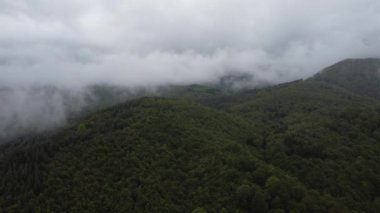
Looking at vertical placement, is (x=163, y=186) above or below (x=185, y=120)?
below

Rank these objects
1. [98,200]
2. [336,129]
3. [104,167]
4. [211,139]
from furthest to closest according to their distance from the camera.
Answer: [336,129] < [211,139] < [104,167] < [98,200]

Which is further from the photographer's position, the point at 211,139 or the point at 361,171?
the point at 211,139

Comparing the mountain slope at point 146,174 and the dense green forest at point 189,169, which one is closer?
the mountain slope at point 146,174

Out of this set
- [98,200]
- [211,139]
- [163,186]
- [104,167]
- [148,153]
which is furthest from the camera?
[211,139]

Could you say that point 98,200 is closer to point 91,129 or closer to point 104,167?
point 104,167

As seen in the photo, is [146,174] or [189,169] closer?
[146,174]

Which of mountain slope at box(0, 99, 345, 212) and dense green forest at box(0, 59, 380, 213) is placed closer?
mountain slope at box(0, 99, 345, 212)

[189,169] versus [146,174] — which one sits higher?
[146,174]

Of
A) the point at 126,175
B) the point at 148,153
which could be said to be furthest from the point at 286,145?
the point at 126,175
